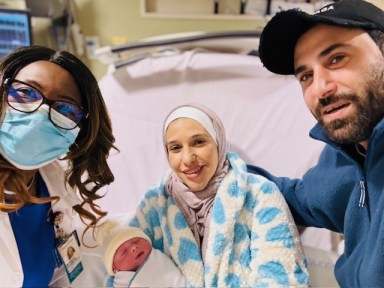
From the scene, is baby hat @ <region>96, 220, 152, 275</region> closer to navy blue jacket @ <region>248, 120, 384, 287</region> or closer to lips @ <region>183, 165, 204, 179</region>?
lips @ <region>183, 165, 204, 179</region>

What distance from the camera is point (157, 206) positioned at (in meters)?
1.39

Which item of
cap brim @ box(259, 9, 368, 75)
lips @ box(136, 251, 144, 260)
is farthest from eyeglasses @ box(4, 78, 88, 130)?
cap brim @ box(259, 9, 368, 75)

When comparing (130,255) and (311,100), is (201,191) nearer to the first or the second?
(130,255)

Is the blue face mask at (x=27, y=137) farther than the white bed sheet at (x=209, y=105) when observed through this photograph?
No

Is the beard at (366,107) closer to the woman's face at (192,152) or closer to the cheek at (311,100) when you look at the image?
the cheek at (311,100)

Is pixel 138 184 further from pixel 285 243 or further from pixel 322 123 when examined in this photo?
pixel 322 123

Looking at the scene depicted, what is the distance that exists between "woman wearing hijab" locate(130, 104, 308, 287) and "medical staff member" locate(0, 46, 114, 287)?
0.24m

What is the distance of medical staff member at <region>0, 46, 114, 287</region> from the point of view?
974 millimetres

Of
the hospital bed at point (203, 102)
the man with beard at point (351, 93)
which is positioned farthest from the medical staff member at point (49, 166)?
the man with beard at point (351, 93)

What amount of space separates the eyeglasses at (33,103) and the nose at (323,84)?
0.64m

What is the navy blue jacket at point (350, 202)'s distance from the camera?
0.95 m

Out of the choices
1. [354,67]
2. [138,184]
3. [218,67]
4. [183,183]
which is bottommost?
[138,184]

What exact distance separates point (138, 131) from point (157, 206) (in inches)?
23.3

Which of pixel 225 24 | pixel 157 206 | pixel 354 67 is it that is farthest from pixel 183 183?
pixel 225 24
